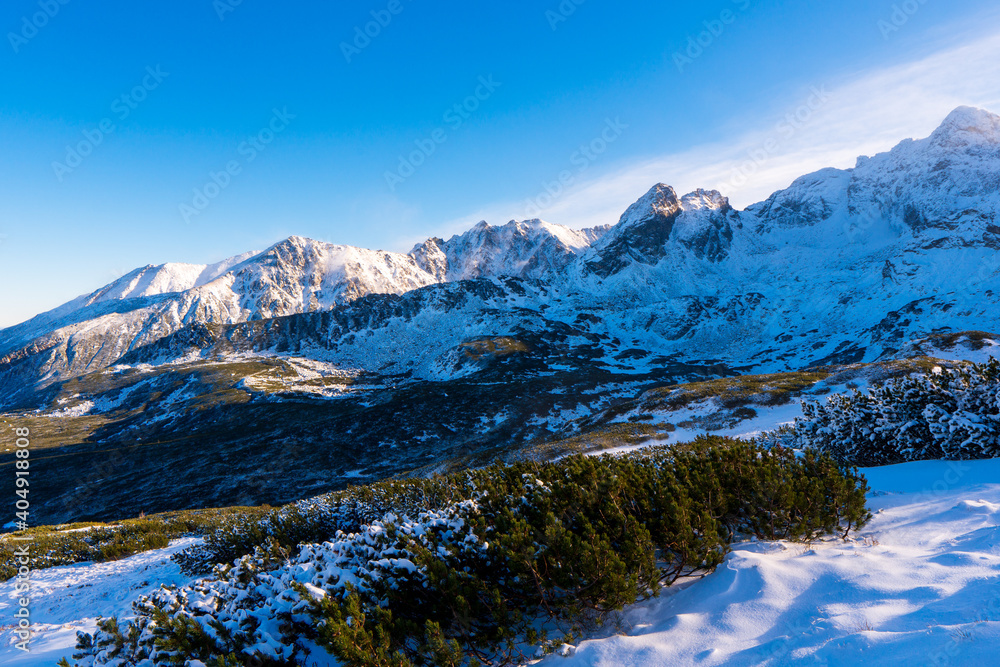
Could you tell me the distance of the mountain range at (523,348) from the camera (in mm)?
64188

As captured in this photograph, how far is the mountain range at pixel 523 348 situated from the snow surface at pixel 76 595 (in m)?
26.8

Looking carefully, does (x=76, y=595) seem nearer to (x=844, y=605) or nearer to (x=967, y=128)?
(x=844, y=605)

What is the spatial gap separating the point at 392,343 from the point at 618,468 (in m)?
160

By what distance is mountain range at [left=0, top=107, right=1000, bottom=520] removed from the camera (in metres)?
64.2

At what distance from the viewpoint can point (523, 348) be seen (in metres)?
124

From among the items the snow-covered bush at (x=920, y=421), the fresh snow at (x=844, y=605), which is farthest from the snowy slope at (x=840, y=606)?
the snow-covered bush at (x=920, y=421)

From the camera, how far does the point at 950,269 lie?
12675 centimetres

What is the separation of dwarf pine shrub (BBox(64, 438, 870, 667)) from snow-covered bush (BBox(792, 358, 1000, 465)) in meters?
6.36

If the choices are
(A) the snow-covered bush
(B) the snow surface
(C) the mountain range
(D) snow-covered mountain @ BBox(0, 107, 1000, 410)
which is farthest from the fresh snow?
(D) snow-covered mountain @ BBox(0, 107, 1000, 410)

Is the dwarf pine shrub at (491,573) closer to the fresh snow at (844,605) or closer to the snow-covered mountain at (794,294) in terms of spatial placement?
the fresh snow at (844,605)

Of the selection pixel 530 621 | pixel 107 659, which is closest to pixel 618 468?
pixel 530 621

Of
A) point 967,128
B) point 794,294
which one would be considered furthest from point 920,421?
point 967,128

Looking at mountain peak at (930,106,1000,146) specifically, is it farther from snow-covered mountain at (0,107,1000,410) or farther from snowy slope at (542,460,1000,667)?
snowy slope at (542,460,1000,667)

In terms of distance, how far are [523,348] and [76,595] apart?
112635mm
